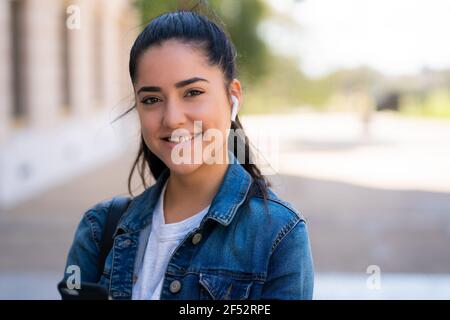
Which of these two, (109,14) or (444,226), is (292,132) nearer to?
(109,14)

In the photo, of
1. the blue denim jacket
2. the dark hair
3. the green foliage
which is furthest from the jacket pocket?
the green foliage

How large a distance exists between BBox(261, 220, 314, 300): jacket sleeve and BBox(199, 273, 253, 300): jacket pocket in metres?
0.05

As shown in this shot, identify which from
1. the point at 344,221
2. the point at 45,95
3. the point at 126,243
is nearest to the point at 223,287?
the point at 126,243

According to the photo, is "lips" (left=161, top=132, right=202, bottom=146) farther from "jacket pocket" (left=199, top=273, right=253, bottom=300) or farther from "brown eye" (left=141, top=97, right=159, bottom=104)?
"jacket pocket" (left=199, top=273, right=253, bottom=300)

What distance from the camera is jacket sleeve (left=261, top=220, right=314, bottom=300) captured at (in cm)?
155

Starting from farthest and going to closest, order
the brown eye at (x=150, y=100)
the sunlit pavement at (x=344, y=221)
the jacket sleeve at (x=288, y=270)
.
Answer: the sunlit pavement at (x=344, y=221)
the brown eye at (x=150, y=100)
the jacket sleeve at (x=288, y=270)

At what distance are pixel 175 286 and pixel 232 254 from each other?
168 millimetres

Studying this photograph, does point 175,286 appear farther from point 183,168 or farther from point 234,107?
point 234,107

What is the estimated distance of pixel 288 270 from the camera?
1.55m

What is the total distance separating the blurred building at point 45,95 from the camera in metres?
9.55

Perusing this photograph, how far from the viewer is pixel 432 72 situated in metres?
39.0

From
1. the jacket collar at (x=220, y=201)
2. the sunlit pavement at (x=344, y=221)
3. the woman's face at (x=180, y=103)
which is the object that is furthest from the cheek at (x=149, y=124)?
the sunlit pavement at (x=344, y=221)

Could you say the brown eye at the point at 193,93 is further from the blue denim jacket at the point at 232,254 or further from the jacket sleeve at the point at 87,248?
the jacket sleeve at the point at 87,248
